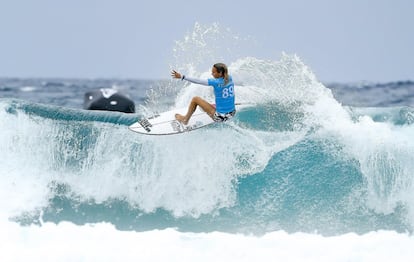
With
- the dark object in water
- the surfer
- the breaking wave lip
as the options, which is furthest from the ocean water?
the dark object in water

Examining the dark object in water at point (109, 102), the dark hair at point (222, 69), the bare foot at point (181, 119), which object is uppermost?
the dark hair at point (222, 69)

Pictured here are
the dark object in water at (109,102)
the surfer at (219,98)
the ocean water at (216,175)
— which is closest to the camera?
the surfer at (219,98)

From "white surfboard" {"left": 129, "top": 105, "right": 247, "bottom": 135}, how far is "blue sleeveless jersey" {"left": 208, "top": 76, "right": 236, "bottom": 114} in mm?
340

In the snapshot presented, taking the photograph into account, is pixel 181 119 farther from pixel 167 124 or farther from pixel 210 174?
pixel 210 174

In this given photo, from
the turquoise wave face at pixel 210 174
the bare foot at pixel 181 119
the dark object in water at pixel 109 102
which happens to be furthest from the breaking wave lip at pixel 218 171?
the dark object in water at pixel 109 102

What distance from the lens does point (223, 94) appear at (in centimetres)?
1108

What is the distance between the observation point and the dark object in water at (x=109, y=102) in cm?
1484

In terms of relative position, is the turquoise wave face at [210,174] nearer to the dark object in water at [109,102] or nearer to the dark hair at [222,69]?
the dark hair at [222,69]

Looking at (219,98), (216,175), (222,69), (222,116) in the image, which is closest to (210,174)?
(216,175)

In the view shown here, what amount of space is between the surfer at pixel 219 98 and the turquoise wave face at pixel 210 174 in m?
0.26

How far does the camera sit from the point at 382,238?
34.1 feet

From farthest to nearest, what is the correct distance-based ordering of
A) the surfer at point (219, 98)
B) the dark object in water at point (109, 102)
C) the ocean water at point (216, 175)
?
the dark object in water at point (109, 102) → the ocean water at point (216, 175) → the surfer at point (219, 98)

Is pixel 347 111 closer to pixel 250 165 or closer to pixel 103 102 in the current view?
pixel 250 165

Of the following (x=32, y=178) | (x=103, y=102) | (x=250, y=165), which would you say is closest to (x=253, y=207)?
(x=250, y=165)
